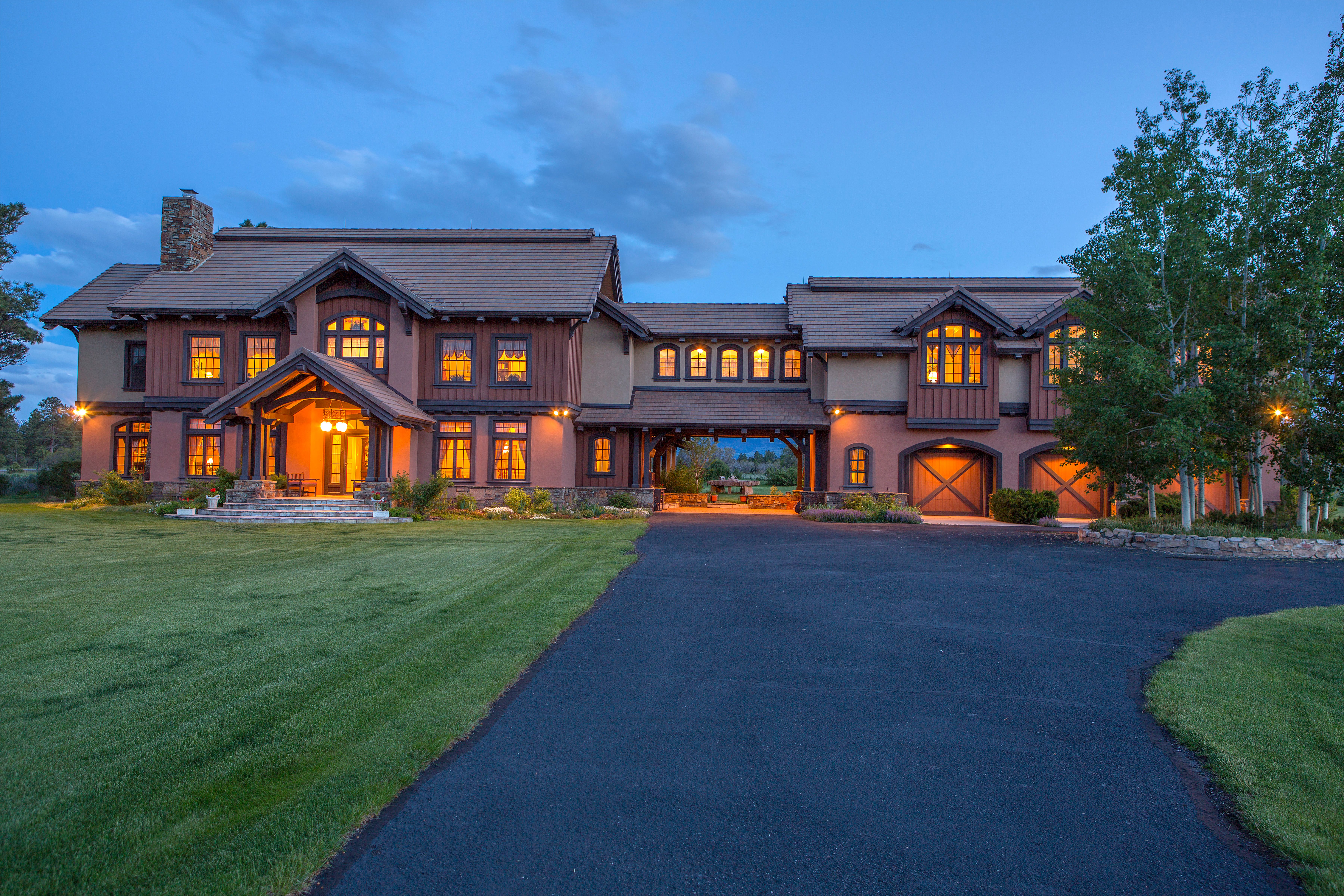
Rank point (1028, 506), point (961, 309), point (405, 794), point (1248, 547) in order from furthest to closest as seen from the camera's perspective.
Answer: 1. point (961, 309)
2. point (1028, 506)
3. point (1248, 547)
4. point (405, 794)

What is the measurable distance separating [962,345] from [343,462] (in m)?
20.8

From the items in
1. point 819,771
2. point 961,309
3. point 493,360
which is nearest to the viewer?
point 819,771

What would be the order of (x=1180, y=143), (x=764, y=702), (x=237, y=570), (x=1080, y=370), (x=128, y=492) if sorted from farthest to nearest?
(x=128, y=492) → (x=1080, y=370) → (x=1180, y=143) → (x=237, y=570) → (x=764, y=702)

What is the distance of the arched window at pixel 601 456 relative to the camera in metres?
25.2

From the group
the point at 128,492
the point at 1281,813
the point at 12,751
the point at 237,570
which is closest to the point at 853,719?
→ the point at 1281,813

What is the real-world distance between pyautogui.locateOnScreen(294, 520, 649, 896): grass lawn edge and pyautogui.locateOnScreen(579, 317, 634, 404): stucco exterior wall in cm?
1919

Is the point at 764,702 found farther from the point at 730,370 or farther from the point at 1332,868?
the point at 730,370

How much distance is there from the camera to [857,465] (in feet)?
81.9

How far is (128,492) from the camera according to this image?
22266 mm

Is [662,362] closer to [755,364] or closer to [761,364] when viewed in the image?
[755,364]

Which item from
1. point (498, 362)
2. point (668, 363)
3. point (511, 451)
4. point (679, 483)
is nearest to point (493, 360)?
point (498, 362)

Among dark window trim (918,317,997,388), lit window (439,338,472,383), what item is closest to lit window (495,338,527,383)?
lit window (439,338,472,383)

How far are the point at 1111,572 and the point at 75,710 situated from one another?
44.2 feet

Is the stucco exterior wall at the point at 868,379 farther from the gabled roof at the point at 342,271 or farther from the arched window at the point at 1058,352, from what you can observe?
the gabled roof at the point at 342,271
